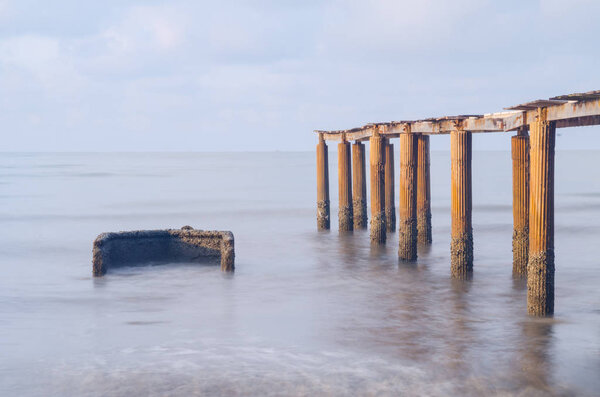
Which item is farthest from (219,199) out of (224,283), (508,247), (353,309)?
(353,309)

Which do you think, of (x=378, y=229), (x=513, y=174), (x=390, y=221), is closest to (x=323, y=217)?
(x=390, y=221)

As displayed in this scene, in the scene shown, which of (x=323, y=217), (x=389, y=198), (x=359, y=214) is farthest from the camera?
(x=323, y=217)

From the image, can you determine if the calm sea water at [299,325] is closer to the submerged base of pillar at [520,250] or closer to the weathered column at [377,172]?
the submerged base of pillar at [520,250]

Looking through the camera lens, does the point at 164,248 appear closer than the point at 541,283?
No

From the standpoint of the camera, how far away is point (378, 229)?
19.4 meters

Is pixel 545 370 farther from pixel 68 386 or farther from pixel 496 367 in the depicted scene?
pixel 68 386

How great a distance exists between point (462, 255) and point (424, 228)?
18.5ft

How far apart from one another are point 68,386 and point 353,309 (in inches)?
226

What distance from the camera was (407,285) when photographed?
1552cm

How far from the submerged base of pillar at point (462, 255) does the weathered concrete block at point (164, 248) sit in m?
5.05

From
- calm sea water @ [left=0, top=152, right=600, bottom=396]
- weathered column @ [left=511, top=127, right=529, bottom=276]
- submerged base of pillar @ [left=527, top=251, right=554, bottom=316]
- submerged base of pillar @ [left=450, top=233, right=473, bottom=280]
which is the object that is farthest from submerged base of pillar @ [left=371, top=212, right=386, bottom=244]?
submerged base of pillar @ [left=527, top=251, right=554, bottom=316]

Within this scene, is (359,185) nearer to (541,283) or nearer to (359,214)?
(359,214)

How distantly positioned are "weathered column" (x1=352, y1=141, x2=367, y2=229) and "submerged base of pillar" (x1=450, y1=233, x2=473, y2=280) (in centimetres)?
774

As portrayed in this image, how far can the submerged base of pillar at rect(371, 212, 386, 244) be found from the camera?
1914 cm
